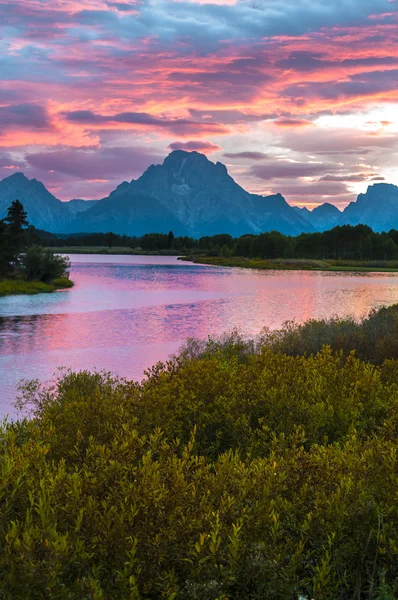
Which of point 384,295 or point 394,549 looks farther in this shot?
point 384,295

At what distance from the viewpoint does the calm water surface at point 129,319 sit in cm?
2667

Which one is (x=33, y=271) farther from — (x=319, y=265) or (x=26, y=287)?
(x=319, y=265)

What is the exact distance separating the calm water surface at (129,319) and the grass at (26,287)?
7.95 ft

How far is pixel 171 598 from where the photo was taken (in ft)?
13.9

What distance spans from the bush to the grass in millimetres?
1254

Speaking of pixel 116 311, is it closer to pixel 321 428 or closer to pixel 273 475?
pixel 321 428

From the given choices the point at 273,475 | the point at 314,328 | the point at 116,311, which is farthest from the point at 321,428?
the point at 116,311

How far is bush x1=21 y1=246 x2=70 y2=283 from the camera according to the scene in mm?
68625

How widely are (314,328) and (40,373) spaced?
1156 cm

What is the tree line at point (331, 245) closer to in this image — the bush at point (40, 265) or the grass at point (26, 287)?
Result: the bush at point (40, 265)

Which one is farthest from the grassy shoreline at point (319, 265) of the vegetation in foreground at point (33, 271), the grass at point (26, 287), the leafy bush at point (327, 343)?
the leafy bush at point (327, 343)

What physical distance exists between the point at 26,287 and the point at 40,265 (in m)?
6.86

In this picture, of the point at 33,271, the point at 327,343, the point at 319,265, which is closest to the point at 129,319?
the point at 327,343

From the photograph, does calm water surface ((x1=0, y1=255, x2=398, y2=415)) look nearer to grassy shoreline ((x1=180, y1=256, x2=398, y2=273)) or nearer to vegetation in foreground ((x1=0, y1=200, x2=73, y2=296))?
vegetation in foreground ((x1=0, y1=200, x2=73, y2=296))
